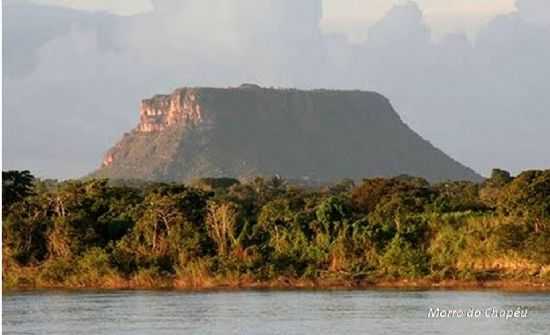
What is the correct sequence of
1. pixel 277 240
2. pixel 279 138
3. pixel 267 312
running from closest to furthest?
pixel 267 312, pixel 277 240, pixel 279 138

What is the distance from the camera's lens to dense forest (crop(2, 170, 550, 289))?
5319 centimetres

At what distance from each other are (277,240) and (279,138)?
335 feet

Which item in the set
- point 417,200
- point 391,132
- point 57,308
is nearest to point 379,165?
point 391,132

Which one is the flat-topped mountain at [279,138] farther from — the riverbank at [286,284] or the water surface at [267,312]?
the water surface at [267,312]

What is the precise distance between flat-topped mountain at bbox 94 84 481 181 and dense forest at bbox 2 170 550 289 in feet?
295

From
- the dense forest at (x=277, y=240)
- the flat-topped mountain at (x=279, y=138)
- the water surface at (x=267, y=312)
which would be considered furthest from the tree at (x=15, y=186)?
the flat-topped mountain at (x=279, y=138)

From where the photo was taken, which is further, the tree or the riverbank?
the tree

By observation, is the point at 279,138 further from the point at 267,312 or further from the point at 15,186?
the point at 267,312

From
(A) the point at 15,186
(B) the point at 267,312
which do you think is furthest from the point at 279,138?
(B) the point at 267,312

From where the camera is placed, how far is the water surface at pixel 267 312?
118 ft

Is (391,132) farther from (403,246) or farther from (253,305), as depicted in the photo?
(253,305)

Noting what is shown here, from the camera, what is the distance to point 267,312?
135 ft

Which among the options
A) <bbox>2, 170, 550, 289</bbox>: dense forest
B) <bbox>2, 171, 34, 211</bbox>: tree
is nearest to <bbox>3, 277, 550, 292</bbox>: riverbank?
<bbox>2, 170, 550, 289</bbox>: dense forest

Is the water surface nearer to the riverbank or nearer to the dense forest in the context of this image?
the riverbank
